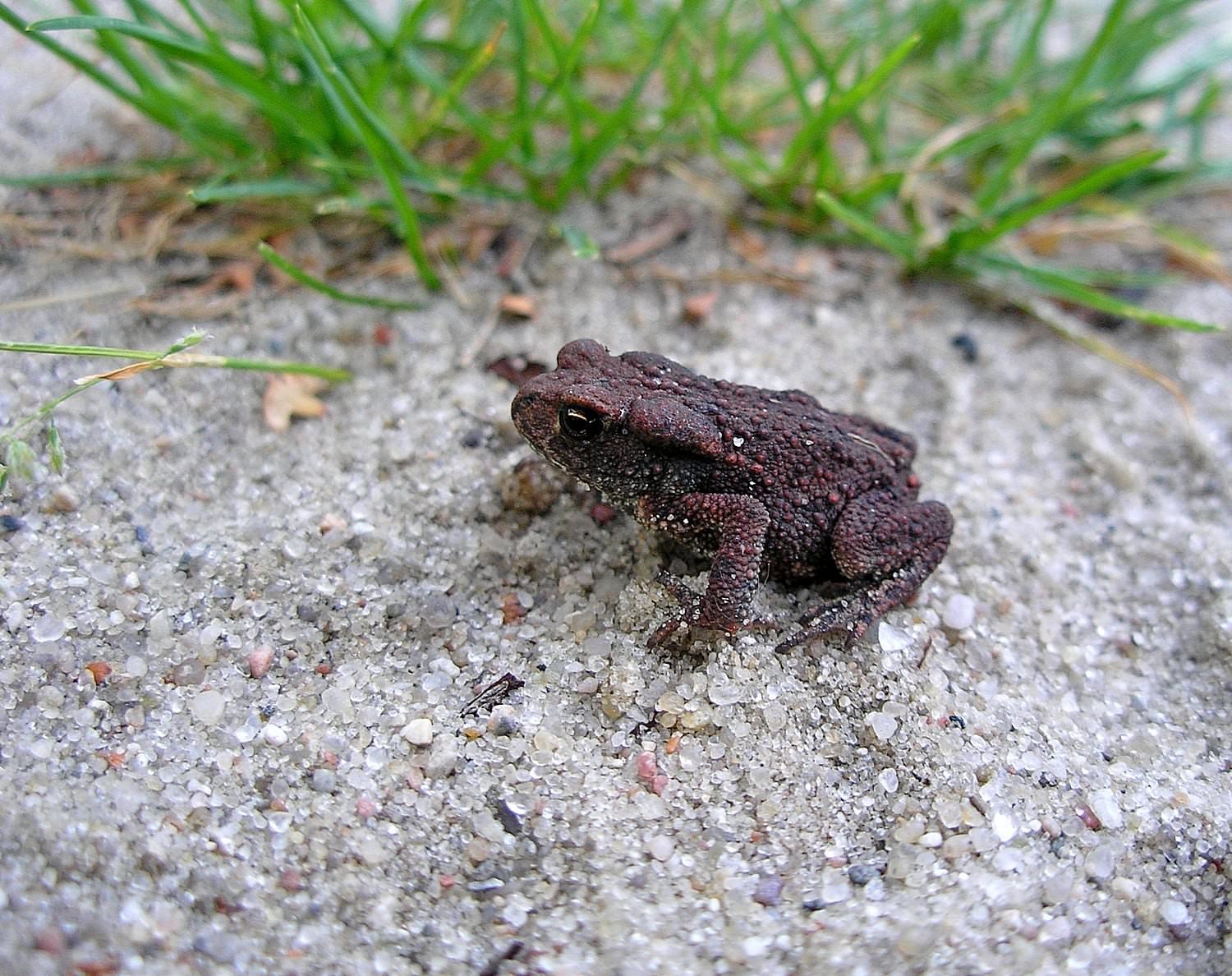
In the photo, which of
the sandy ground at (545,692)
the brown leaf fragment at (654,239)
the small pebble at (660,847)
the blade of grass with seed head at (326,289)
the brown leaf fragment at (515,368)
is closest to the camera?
the sandy ground at (545,692)

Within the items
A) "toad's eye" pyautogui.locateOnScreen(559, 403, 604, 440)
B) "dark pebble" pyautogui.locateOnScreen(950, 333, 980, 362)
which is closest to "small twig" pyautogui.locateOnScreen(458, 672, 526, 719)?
"toad's eye" pyautogui.locateOnScreen(559, 403, 604, 440)

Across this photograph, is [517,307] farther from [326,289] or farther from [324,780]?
[324,780]

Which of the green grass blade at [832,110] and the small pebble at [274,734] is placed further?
the green grass blade at [832,110]

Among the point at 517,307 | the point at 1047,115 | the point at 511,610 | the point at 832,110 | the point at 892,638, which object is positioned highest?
the point at 1047,115

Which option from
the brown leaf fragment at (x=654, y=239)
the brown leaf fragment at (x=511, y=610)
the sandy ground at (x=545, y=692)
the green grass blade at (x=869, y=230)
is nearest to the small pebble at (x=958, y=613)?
the sandy ground at (x=545, y=692)

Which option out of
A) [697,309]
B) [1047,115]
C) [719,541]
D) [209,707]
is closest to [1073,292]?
[1047,115]

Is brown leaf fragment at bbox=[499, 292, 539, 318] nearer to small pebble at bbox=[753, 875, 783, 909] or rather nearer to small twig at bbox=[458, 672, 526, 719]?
small twig at bbox=[458, 672, 526, 719]

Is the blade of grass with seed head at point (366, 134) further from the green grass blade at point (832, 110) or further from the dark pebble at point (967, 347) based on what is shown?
the dark pebble at point (967, 347)
